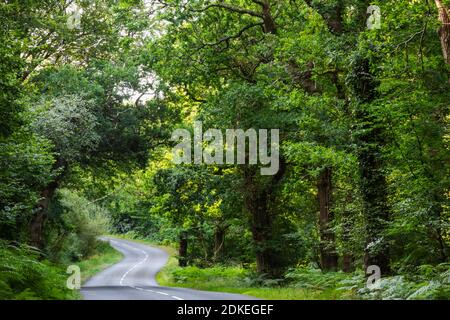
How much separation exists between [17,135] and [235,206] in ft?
41.3

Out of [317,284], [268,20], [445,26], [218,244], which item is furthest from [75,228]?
[445,26]

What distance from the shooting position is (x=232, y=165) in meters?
24.9

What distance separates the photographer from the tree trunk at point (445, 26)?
13000mm

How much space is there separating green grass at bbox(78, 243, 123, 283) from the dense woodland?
5.48m

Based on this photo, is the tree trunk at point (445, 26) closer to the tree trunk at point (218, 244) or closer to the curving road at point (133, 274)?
the curving road at point (133, 274)

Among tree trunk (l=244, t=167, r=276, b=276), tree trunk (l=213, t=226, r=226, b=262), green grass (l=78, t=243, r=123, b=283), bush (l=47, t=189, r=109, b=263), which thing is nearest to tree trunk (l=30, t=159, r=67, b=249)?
bush (l=47, t=189, r=109, b=263)

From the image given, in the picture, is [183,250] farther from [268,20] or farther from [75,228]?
[268,20]

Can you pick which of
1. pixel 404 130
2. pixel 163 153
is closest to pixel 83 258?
pixel 163 153

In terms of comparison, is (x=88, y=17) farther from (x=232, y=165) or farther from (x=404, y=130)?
(x=404, y=130)

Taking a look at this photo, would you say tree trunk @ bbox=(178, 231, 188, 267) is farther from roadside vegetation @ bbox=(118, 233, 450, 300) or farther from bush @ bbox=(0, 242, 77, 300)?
bush @ bbox=(0, 242, 77, 300)

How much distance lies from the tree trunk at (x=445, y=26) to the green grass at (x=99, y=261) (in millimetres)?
25499

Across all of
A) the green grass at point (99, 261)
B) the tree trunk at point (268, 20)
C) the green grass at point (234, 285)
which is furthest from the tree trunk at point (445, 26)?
the green grass at point (99, 261)

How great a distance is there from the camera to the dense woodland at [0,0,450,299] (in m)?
13.8

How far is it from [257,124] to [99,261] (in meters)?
29.5
